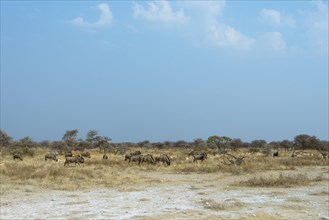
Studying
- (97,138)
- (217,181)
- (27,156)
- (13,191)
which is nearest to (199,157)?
(217,181)

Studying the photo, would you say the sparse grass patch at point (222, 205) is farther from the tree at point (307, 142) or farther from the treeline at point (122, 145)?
the tree at point (307, 142)

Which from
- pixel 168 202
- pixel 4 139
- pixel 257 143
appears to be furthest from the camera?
pixel 257 143

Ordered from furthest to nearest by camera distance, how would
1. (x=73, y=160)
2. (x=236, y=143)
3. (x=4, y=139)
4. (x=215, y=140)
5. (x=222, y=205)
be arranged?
(x=236, y=143) → (x=215, y=140) → (x=4, y=139) → (x=73, y=160) → (x=222, y=205)

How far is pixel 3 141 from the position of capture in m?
50.6

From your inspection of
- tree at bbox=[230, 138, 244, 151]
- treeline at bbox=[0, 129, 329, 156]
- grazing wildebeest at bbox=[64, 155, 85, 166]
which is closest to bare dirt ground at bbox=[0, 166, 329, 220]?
grazing wildebeest at bbox=[64, 155, 85, 166]

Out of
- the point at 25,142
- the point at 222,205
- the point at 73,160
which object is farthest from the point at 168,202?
the point at 25,142

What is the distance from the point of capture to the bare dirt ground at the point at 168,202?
11.4 meters

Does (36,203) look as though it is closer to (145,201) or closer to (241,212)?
(145,201)

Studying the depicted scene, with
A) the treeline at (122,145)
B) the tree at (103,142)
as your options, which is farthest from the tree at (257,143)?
the tree at (103,142)

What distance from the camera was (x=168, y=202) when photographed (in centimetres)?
1359

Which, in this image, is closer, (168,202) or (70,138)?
(168,202)

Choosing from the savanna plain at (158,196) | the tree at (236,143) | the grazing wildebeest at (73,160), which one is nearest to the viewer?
the savanna plain at (158,196)

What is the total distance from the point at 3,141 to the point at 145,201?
41.0 m

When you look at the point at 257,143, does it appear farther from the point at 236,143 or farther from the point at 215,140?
the point at 215,140
